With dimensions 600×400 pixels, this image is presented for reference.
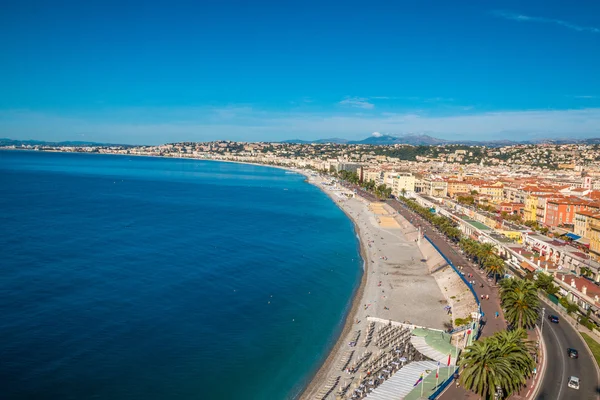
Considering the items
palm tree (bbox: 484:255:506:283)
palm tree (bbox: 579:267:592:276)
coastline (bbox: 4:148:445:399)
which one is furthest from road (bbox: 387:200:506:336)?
palm tree (bbox: 579:267:592:276)

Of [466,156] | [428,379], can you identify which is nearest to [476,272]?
[428,379]

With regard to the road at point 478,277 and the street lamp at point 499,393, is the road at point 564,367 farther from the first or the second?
the road at point 478,277

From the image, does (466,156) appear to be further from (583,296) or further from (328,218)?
(583,296)

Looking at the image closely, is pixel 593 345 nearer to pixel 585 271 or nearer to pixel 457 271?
pixel 585 271

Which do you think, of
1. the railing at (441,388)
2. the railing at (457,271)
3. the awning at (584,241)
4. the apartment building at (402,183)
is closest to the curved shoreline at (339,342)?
the railing at (441,388)

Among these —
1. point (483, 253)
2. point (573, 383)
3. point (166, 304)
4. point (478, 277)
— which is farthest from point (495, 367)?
point (483, 253)

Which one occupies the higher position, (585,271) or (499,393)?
(499,393)

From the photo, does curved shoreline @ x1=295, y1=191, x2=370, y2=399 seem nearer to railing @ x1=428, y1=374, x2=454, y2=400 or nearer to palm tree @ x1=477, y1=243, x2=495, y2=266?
railing @ x1=428, y1=374, x2=454, y2=400
